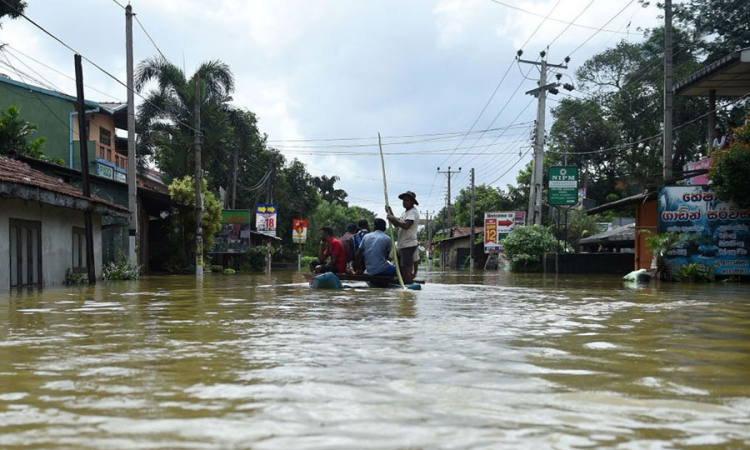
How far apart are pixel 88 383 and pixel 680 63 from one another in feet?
140

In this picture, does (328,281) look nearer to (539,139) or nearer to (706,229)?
(706,229)

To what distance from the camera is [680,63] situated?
1591 inches

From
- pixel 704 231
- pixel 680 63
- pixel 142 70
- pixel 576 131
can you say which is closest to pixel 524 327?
pixel 704 231

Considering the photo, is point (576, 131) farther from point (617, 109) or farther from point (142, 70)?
point (142, 70)

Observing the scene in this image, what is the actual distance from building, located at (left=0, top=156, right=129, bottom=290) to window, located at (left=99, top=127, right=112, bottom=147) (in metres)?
15.7

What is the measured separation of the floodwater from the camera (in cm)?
270

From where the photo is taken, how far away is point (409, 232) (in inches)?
516

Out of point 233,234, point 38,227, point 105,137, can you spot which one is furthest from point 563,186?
point 38,227

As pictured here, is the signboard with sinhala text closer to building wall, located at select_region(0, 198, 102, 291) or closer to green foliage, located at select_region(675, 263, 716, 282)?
green foliage, located at select_region(675, 263, 716, 282)

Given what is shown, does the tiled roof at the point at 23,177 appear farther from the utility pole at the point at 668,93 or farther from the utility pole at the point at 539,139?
the utility pole at the point at 539,139

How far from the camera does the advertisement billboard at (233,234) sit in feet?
115

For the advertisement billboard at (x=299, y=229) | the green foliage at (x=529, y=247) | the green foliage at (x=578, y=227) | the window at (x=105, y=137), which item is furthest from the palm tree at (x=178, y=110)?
the green foliage at (x=578, y=227)

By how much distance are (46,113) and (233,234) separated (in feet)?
33.6

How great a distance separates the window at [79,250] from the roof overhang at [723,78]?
60.5 feet
